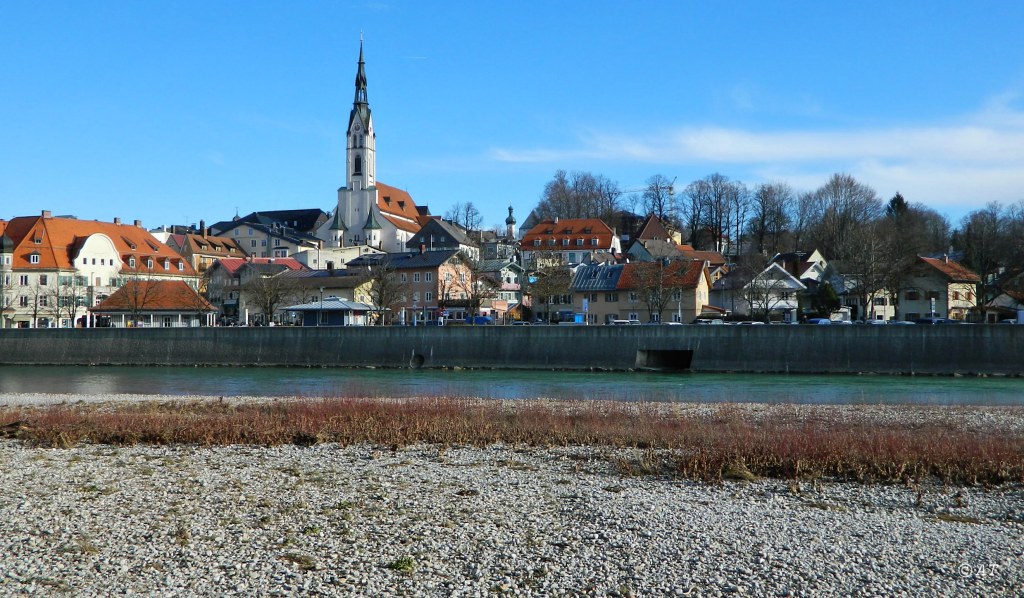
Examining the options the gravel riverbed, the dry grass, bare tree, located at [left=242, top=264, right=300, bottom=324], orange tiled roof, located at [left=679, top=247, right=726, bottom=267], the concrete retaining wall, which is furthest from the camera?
orange tiled roof, located at [left=679, top=247, right=726, bottom=267]

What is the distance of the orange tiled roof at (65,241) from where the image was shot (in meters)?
88.8

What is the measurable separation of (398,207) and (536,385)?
11163 centimetres

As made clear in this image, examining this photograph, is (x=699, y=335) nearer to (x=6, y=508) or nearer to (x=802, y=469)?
(x=802, y=469)

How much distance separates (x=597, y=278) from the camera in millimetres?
79188

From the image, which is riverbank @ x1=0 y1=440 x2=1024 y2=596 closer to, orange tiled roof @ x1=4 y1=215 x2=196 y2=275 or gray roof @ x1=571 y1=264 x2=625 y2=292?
gray roof @ x1=571 y1=264 x2=625 y2=292

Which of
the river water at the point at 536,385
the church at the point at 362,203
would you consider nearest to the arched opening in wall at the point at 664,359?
the river water at the point at 536,385

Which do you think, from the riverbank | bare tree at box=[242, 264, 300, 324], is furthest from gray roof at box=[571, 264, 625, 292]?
the riverbank

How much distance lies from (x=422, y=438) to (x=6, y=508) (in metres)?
9.51

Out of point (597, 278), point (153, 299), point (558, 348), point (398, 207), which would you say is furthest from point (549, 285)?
A: point (398, 207)

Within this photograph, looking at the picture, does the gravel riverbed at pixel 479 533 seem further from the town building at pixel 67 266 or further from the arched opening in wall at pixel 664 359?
the town building at pixel 67 266

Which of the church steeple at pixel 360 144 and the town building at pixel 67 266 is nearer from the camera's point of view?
the town building at pixel 67 266

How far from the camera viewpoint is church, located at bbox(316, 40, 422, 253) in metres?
141

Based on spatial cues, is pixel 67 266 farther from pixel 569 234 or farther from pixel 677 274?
pixel 569 234

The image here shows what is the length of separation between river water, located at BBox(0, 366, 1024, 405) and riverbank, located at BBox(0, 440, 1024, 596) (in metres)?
17.0
